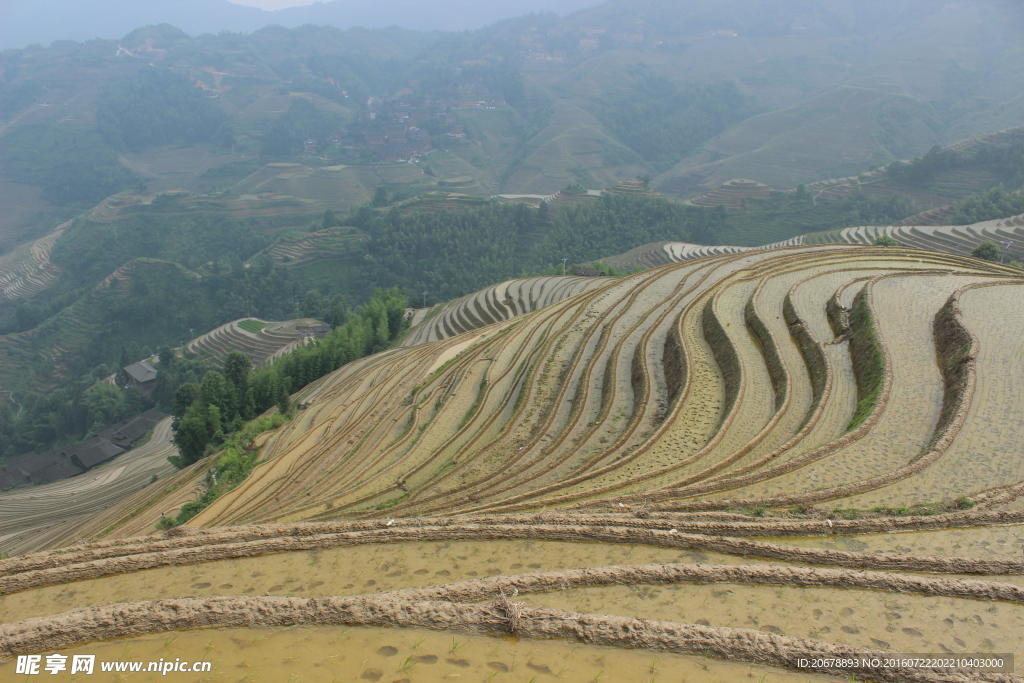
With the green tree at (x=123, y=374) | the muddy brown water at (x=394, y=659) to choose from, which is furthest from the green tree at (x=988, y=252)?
the green tree at (x=123, y=374)

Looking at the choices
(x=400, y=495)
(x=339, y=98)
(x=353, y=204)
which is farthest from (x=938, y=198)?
(x=339, y=98)

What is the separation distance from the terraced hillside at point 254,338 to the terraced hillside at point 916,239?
1280 inches

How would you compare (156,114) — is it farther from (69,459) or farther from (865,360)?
(865,360)

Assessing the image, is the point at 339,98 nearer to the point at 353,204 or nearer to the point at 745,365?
the point at 353,204

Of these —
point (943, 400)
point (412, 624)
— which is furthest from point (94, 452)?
point (943, 400)

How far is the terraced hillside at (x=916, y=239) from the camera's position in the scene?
38.9 m

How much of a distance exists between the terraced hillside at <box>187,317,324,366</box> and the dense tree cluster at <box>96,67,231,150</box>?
8954 centimetres

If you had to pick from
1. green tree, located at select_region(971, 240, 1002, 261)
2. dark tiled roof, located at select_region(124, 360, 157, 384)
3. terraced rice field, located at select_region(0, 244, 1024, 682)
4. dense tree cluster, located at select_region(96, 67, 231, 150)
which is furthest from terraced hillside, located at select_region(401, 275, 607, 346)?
dense tree cluster, located at select_region(96, 67, 231, 150)

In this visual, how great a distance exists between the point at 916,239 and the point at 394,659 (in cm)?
5191

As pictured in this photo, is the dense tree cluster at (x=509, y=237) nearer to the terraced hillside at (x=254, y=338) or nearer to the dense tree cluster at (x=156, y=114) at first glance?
the terraced hillside at (x=254, y=338)

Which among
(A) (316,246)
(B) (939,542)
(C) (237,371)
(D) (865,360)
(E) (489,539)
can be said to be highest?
(A) (316,246)

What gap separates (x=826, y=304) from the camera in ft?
56.2

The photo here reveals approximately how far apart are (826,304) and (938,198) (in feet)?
192

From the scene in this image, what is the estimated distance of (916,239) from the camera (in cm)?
4253
